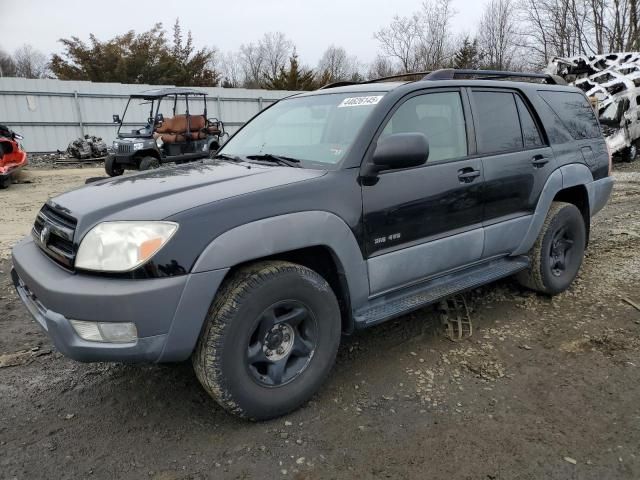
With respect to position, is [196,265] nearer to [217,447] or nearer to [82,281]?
[82,281]

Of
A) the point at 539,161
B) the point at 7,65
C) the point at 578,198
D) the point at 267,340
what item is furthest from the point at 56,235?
the point at 7,65

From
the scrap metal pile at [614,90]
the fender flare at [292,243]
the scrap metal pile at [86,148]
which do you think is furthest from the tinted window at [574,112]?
the scrap metal pile at [86,148]

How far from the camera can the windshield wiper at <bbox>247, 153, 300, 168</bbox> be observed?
10.2 feet

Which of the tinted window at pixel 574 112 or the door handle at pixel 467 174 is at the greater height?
the tinted window at pixel 574 112

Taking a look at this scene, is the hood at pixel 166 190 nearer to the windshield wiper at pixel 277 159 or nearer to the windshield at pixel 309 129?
the windshield wiper at pixel 277 159

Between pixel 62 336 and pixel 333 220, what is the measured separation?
1448mm

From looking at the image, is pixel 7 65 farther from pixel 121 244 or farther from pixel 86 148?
pixel 121 244

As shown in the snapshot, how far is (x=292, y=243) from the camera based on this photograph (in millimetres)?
2572

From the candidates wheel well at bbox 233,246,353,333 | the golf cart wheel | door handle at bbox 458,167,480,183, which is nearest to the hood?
wheel well at bbox 233,246,353,333

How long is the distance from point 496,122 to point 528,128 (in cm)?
43

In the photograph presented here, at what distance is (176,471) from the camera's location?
233cm

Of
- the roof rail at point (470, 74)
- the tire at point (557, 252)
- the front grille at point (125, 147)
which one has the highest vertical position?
the roof rail at point (470, 74)

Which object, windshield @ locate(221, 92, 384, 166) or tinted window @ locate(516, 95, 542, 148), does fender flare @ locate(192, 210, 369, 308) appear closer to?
windshield @ locate(221, 92, 384, 166)

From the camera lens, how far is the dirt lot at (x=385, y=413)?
2363 millimetres
